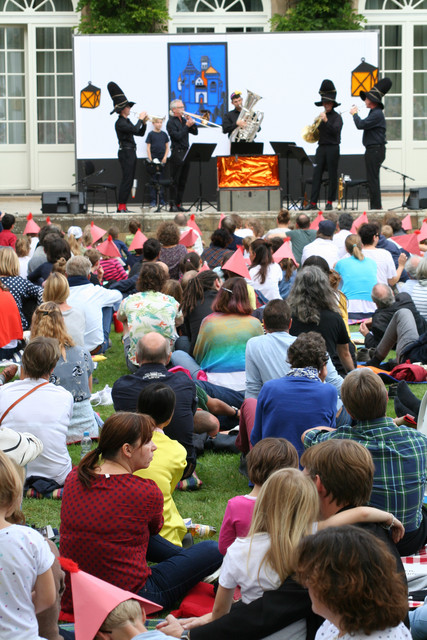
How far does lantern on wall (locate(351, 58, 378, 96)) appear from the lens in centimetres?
1502

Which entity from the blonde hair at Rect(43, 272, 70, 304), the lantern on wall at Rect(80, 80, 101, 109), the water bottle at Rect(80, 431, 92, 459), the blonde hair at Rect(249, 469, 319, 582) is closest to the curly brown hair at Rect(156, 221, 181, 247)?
the blonde hair at Rect(43, 272, 70, 304)

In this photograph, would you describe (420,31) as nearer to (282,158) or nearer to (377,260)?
(282,158)

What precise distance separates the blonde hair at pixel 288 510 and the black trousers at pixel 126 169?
11808 millimetres

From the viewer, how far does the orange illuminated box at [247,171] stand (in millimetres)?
13578

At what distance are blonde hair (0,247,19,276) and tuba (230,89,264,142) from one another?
7.83m

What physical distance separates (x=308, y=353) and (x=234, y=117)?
1058 centimetres

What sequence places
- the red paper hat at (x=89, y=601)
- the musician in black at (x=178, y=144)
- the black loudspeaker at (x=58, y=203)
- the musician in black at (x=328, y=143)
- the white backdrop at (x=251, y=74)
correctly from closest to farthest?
1. the red paper hat at (x=89, y=601)
2. the black loudspeaker at (x=58, y=203)
3. the musician in black at (x=328, y=143)
4. the musician in black at (x=178, y=144)
5. the white backdrop at (x=251, y=74)

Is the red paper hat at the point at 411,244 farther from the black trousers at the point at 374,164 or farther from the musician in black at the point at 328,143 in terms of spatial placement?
the musician in black at the point at 328,143

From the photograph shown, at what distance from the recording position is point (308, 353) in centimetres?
412

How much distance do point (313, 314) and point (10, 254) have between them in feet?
8.55

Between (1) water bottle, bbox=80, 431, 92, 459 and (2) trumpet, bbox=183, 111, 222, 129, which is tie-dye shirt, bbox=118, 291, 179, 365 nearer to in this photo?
(1) water bottle, bbox=80, 431, 92, 459

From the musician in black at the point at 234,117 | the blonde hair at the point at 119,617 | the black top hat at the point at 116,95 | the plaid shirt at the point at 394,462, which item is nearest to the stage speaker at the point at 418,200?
the musician in black at the point at 234,117

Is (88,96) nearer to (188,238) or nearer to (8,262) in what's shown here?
(188,238)

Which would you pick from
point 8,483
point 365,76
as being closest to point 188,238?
point 8,483
